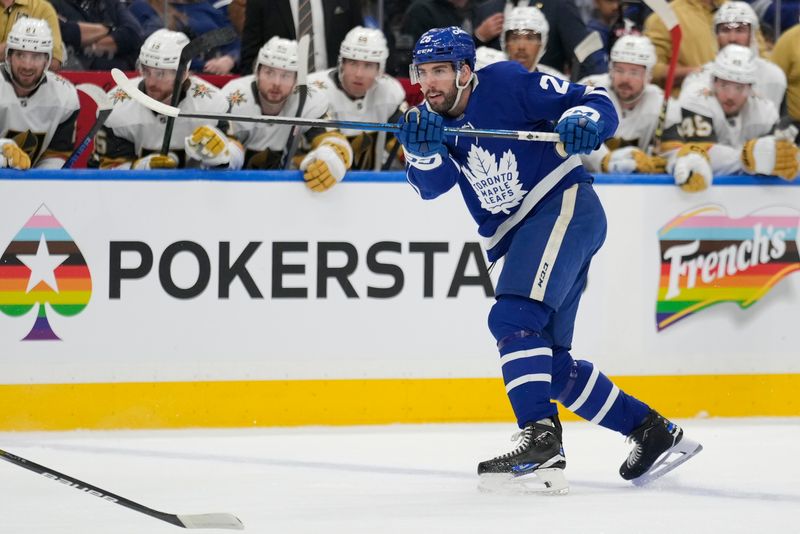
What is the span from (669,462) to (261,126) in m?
2.10

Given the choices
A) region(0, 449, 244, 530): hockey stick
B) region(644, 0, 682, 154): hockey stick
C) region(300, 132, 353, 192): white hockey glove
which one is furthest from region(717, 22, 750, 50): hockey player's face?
region(0, 449, 244, 530): hockey stick

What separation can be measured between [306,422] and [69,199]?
113 centimetres

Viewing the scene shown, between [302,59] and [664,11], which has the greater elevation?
[664,11]

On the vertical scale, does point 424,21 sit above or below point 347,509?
above

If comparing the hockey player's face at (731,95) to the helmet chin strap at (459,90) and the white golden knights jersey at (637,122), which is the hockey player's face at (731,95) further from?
the helmet chin strap at (459,90)

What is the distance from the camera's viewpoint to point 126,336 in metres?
4.71

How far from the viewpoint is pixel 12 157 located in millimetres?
4629

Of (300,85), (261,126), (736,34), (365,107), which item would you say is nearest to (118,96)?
(261,126)

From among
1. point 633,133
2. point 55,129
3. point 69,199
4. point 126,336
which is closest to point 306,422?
point 126,336

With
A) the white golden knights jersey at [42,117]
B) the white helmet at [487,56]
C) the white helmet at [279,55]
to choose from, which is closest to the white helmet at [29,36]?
the white golden knights jersey at [42,117]

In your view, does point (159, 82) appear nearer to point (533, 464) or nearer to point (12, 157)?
point (12, 157)

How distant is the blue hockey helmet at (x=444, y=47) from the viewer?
144 inches

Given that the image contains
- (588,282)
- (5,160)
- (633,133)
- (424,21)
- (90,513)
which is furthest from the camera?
(424,21)

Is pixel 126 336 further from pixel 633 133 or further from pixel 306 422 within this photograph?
pixel 633 133
